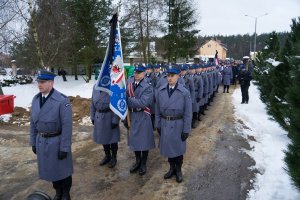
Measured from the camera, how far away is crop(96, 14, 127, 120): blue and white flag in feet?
19.1

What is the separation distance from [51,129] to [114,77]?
178cm

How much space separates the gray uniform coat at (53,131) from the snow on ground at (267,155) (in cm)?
309

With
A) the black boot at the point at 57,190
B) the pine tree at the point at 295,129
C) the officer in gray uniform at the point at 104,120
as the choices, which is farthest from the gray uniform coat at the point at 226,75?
the black boot at the point at 57,190

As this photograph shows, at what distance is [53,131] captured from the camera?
4.56m

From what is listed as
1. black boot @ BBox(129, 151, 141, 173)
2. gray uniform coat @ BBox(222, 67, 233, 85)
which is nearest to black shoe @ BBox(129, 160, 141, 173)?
black boot @ BBox(129, 151, 141, 173)

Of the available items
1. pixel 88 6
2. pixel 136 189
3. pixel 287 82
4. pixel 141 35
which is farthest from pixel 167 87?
pixel 141 35

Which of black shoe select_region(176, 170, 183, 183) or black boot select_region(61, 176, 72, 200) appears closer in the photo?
black boot select_region(61, 176, 72, 200)

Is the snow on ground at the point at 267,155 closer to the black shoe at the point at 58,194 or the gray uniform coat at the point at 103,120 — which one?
the gray uniform coat at the point at 103,120

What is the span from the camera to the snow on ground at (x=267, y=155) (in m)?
5.16

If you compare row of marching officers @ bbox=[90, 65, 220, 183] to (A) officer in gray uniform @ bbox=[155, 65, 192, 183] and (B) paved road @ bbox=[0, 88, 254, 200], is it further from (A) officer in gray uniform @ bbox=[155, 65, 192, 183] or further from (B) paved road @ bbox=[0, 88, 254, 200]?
(B) paved road @ bbox=[0, 88, 254, 200]

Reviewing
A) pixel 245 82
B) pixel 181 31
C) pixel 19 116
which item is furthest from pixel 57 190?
pixel 181 31

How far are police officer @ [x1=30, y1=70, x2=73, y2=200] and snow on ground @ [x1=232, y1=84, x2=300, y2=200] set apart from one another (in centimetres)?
309

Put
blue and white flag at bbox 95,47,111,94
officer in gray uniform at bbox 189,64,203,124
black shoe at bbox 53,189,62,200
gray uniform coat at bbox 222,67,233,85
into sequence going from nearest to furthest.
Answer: black shoe at bbox 53,189,62,200 → blue and white flag at bbox 95,47,111,94 → officer in gray uniform at bbox 189,64,203,124 → gray uniform coat at bbox 222,67,233,85

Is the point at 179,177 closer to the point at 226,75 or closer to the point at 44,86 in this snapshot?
the point at 44,86
